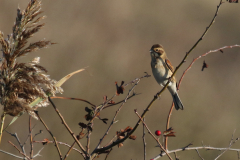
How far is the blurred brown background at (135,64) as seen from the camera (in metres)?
8.59

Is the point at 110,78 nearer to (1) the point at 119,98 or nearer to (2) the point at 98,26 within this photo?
(1) the point at 119,98

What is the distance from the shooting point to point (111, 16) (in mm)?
11156

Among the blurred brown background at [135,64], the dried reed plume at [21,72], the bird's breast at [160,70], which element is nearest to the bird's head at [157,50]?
the bird's breast at [160,70]

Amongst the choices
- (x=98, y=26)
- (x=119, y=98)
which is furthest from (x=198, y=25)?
(x=119, y=98)

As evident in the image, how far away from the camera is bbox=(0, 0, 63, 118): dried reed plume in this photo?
1.79 meters

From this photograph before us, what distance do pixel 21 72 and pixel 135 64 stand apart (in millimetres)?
8139

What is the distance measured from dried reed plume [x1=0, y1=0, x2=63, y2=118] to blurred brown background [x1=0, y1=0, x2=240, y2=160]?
219 inches

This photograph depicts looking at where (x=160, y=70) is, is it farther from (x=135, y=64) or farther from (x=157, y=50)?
(x=135, y=64)

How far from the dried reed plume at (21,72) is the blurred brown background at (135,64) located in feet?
18.3

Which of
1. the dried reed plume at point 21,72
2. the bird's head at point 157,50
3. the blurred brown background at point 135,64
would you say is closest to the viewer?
the dried reed plume at point 21,72

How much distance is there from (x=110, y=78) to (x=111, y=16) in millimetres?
2696

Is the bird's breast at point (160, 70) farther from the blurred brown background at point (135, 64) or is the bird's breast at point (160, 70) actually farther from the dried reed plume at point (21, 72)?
the blurred brown background at point (135, 64)

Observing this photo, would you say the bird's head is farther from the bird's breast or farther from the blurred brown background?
the blurred brown background

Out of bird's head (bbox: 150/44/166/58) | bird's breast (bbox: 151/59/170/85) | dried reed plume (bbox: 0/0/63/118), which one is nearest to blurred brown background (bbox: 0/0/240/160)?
bird's breast (bbox: 151/59/170/85)
